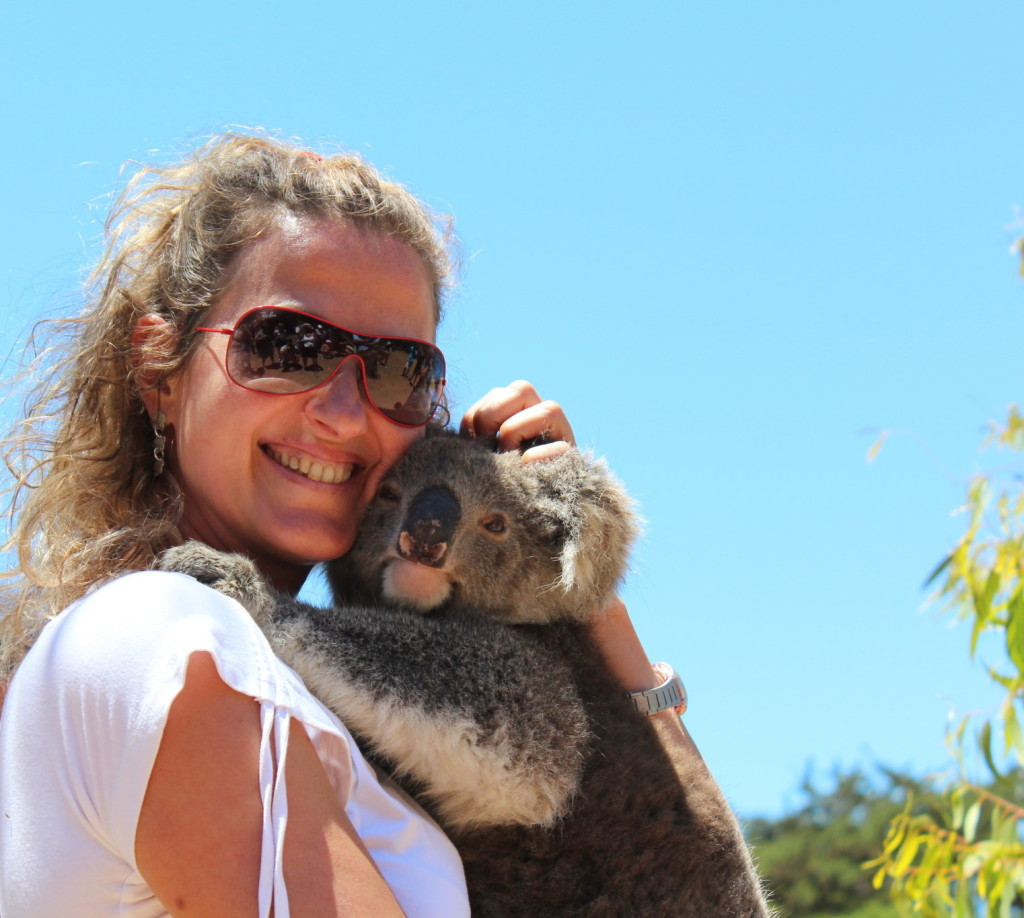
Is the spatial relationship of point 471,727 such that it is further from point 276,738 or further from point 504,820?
point 276,738

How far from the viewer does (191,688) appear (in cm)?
160

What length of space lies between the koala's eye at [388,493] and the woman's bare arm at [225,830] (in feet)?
4.94

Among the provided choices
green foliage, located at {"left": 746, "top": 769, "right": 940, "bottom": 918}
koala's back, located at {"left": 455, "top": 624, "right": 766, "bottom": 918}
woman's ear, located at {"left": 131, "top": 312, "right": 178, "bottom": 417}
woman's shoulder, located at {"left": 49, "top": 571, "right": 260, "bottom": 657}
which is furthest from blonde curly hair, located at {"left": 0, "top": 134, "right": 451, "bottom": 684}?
green foliage, located at {"left": 746, "top": 769, "right": 940, "bottom": 918}

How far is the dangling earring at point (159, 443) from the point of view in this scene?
2520 millimetres

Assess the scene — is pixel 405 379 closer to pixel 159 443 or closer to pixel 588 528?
pixel 159 443

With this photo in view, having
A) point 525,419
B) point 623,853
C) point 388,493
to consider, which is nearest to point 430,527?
point 388,493

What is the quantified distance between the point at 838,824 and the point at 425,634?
46.4ft

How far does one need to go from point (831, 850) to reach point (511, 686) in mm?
13659

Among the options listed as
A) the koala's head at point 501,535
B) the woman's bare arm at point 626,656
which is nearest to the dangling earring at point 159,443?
the koala's head at point 501,535

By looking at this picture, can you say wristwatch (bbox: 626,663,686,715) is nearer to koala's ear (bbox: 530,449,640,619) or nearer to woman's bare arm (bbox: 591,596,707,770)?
woman's bare arm (bbox: 591,596,707,770)

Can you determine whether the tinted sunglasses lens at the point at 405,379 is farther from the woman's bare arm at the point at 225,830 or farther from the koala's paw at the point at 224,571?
the woman's bare arm at the point at 225,830

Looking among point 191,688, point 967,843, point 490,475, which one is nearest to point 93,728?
point 191,688

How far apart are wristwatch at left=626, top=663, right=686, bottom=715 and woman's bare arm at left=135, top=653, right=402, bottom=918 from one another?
1.52 m

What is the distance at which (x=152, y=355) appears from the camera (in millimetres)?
2535
